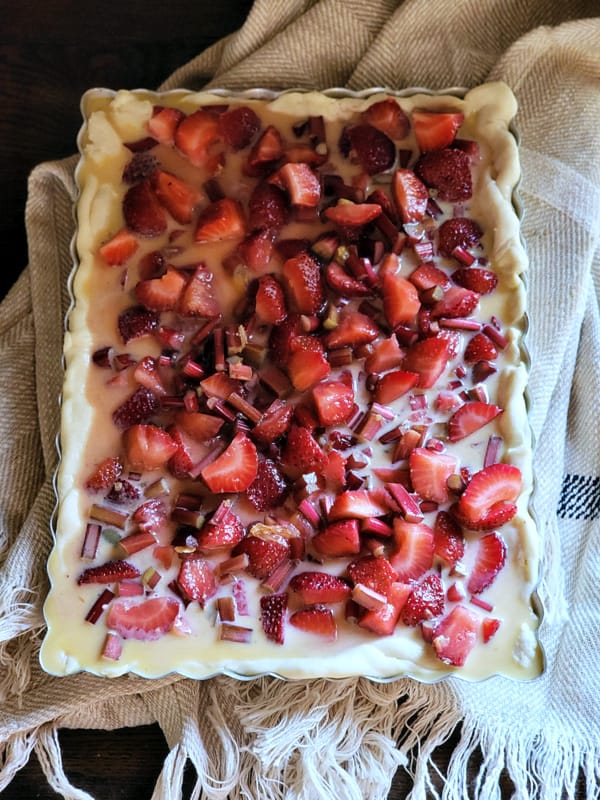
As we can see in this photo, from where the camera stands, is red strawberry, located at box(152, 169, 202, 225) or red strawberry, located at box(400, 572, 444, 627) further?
red strawberry, located at box(152, 169, 202, 225)

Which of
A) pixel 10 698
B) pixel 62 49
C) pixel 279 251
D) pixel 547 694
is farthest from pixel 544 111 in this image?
pixel 10 698

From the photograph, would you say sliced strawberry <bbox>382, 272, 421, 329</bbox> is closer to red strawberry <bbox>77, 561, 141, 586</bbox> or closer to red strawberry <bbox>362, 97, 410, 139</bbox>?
red strawberry <bbox>362, 97, 410, 139</bbox>

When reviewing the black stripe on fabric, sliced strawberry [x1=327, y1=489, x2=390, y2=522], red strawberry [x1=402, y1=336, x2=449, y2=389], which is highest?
red strawberry [x1=402, y1=336, x2=449, y2=389]

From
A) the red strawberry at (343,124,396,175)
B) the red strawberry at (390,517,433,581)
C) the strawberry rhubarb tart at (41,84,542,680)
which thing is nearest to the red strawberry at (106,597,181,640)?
the strawberry rhubarb tart at (41,84,542,680)

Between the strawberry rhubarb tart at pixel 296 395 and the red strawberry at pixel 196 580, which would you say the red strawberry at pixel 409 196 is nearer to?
the strawberry rhubarb tart at pixel 296 395

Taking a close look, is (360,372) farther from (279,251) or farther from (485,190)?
(485,190)

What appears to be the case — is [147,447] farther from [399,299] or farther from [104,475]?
[399,299]

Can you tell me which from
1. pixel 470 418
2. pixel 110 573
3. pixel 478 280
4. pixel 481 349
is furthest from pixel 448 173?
pixel 110 573
